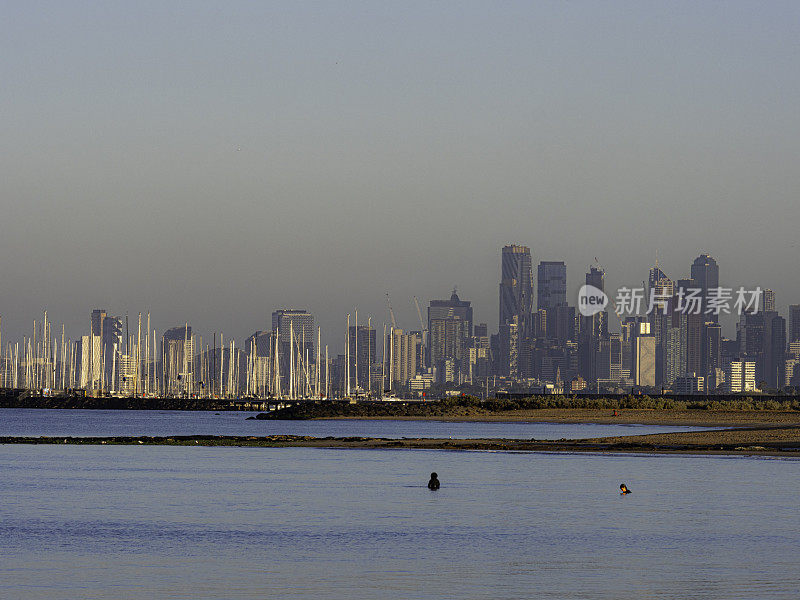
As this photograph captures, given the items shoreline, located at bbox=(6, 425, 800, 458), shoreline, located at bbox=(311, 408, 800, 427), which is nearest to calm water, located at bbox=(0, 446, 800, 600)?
shoreline, located at bbox=(6, 425, 800, 458)

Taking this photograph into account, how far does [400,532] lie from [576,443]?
46.4 meters

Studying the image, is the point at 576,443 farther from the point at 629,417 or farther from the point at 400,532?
the point at 629,417

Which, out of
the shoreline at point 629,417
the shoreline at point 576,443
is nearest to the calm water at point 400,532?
the shoreline at point 576,443

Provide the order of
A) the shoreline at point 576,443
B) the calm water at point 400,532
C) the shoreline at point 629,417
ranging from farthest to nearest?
the shoreline at point 629,417 → the shoreline at point 576,443 → the calm water at point 400,532

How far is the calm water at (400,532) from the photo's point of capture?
25.8 metres

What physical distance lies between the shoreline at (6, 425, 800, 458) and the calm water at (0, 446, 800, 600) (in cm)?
1199

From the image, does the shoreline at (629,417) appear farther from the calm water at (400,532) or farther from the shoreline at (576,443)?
the calm water at (400,532)

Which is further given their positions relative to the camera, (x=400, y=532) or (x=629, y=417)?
(x=629, y=417)

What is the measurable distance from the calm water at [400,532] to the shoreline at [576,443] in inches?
472

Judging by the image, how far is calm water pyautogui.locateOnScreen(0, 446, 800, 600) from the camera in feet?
84.7

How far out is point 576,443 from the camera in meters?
79.4

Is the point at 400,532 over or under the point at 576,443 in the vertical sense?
under

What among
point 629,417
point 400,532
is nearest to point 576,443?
point 400,532

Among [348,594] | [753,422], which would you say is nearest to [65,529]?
[348,594]
